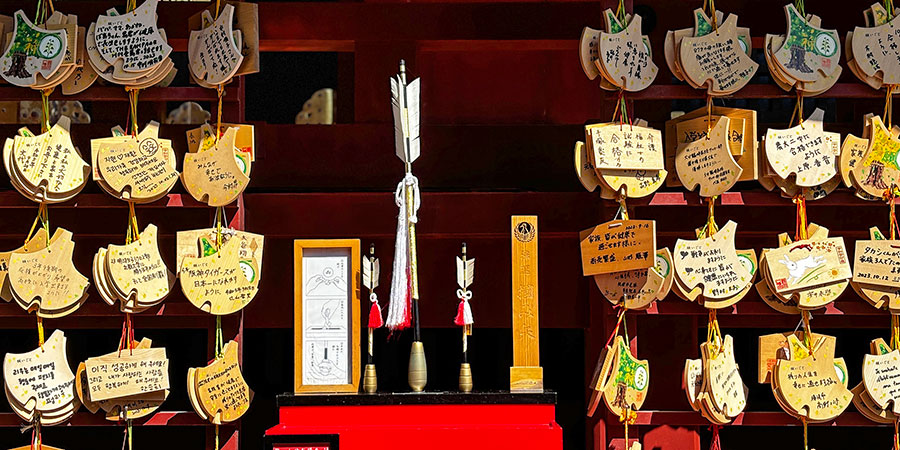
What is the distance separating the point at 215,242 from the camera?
306cm

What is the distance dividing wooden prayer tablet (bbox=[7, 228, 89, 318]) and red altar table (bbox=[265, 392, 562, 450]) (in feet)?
2.28

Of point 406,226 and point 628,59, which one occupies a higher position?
point 628,59

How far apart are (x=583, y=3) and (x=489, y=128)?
521 mm

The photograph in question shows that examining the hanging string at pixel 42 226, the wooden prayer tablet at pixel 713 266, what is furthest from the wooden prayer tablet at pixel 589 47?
the hanging string at pixel 42 226

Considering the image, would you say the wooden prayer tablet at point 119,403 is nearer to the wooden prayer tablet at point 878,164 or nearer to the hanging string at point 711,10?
the hanging string at point 711,10

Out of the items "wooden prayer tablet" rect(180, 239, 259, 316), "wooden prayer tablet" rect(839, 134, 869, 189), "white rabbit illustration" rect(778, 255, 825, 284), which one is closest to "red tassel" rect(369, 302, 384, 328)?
"wooden prayer tablet" rect(180, 239, 259, 316)

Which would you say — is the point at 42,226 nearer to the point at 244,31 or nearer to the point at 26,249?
the point at 26,249

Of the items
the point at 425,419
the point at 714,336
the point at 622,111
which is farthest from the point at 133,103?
the point at 714,336

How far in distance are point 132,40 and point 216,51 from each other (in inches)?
10.0

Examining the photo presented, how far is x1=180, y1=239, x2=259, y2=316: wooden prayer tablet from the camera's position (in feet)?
9.82

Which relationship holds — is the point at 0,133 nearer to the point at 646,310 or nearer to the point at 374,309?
the point at 374,309

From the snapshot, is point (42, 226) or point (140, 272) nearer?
point (140, 272)

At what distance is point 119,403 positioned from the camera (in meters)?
3.03

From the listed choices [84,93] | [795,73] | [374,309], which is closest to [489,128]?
[374,309]
